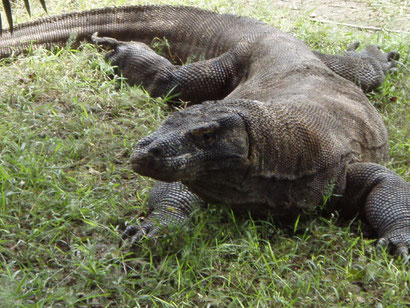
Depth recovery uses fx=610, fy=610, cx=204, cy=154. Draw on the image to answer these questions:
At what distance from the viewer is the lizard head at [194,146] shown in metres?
3.32

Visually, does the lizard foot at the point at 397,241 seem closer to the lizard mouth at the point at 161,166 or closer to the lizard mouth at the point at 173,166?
the lizard mouth at the point at 173,166

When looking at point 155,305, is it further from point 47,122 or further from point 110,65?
point 110,65

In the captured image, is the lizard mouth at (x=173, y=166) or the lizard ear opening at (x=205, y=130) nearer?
the lizard mouth at (x=173, y=166)

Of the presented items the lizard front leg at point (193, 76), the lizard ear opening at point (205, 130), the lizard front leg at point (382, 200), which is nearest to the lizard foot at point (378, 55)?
the lizard front leg at point (193, 76)

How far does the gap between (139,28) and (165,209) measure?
3.24 meters

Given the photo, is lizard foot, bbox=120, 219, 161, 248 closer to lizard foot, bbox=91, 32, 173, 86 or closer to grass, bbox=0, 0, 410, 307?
grass, bbox=0, 0, 410, 307

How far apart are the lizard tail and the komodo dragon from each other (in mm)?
120

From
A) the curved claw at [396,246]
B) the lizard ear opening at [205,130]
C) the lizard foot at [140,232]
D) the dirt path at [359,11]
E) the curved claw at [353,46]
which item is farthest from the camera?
the dirt path at [359,11]

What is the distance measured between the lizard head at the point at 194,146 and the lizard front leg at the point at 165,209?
53 cm

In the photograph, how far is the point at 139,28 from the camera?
6.68m

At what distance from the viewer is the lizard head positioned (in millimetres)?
3320

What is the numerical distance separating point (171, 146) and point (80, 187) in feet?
3.92

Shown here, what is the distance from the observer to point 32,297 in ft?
10.3

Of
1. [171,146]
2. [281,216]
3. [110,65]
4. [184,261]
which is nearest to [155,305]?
[184,261]
